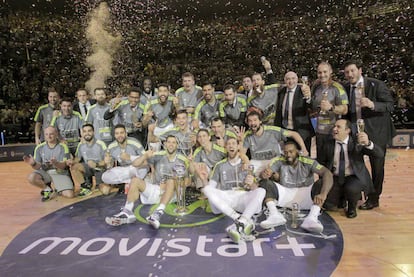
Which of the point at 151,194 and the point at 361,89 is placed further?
the point at 151,194

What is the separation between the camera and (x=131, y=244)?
9.81ft

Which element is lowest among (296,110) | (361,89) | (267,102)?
(296,110)

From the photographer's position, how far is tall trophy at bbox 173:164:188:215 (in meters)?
3.63

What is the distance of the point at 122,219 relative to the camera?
3457mm

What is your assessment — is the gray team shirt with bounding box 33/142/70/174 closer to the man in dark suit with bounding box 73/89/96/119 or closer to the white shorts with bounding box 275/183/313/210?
the man in dark suit with bounding box 73/89/96/119

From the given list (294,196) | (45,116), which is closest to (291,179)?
(294,196)

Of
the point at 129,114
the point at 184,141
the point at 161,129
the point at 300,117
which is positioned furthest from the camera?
the point at 129,114

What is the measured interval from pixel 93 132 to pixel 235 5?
10.3 meters

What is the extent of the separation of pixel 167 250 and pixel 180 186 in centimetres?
100

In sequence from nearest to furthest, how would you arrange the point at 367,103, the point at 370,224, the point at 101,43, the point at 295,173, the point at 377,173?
the point at 370,224, the point at 367,103, the point at 295,173, the point at 377,173, the point at 101,43

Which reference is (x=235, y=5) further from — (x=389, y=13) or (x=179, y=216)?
(x=179, y=216)

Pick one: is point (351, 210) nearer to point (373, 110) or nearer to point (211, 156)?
point (373, 110)

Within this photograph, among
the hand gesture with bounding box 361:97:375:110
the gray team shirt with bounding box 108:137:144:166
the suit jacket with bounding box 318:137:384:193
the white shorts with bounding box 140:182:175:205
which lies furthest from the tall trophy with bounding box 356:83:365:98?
the gray team shirt with bounding box 108:137:144:166

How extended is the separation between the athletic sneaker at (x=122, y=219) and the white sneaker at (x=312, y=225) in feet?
5.28
